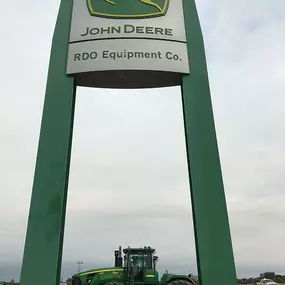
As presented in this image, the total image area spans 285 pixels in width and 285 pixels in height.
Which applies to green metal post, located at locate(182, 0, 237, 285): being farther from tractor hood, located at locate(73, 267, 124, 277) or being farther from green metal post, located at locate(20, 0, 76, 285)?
tractor hood, located at locate(73, 267, 124, 277)

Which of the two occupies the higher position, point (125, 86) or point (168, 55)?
point (168, 55)

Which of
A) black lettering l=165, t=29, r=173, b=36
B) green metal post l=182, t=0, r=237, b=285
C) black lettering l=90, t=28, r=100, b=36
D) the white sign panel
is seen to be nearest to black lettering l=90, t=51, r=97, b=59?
the white sign panel

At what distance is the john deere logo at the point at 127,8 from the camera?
9.09m

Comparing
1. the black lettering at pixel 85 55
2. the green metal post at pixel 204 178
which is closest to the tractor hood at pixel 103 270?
the green metal post at pixel 204 178

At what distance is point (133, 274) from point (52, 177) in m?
8.68

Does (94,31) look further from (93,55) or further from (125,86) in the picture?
(125,86)

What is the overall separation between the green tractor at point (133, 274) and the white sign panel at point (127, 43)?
9039 millimetres

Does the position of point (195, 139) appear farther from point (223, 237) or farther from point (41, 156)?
point (41, 156)

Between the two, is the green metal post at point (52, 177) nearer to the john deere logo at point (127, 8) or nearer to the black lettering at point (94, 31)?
the black lettering at point (94, 31)

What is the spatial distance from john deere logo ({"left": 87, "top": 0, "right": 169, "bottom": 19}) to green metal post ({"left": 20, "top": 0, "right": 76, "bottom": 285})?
919 mm

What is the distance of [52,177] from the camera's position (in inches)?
302

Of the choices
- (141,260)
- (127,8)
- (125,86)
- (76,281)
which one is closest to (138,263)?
(141,260)

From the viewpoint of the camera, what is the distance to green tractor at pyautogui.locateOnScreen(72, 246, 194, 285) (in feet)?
47.8

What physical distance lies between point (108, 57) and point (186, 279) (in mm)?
10625
